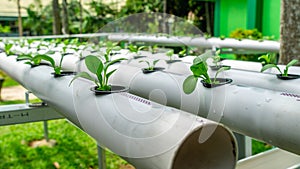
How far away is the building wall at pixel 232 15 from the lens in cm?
856

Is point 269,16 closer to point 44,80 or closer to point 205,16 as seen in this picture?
point 205,16

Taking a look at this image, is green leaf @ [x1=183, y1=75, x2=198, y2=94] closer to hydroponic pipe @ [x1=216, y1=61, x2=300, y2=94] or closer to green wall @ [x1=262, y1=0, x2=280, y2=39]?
hydroponic pipe @ [x1=216, y1=61, x2=300, y2=94]

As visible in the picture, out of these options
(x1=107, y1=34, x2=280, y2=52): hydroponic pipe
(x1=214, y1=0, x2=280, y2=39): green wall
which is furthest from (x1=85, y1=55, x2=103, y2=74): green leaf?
(x1=214, y1=0, x2=280, y2=39): green wall

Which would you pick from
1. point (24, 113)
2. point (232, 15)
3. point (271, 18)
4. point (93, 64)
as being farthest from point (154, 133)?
point (232, 15)

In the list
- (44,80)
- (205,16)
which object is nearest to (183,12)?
(205,16)

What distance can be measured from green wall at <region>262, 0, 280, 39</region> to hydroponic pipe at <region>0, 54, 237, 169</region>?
692 centimetres

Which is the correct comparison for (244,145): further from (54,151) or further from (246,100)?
(54,151)

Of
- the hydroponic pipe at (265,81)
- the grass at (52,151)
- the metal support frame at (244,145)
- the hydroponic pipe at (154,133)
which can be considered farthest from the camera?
the grass at (52,151)

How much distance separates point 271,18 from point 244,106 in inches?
277

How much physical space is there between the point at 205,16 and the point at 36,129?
9.17 meters

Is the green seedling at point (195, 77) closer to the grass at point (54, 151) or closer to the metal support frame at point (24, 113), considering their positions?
the metal support frame at point (24, 113)

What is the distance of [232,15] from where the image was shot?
8.91 metres

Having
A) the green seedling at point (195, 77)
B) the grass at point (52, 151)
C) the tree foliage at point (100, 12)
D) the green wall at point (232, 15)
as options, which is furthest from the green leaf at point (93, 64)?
the tree foliage at point (100, 12)

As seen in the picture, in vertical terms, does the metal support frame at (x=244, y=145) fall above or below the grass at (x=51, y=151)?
above
